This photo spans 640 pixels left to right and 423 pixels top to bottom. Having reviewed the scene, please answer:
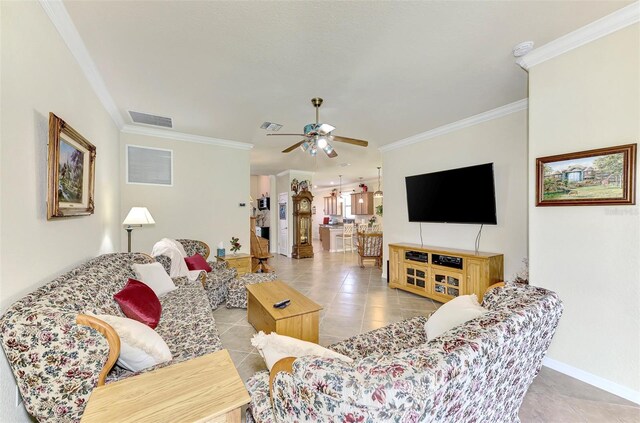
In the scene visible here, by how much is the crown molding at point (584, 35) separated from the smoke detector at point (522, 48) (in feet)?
0.21

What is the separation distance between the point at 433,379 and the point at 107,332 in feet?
5.02

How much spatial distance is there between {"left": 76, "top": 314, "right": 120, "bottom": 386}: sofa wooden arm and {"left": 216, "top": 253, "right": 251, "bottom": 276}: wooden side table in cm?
324

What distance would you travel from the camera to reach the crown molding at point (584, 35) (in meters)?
1.83

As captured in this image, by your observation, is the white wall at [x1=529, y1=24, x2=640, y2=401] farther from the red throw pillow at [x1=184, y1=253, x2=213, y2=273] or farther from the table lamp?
the table lamp

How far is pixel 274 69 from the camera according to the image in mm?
2479

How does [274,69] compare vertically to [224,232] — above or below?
above

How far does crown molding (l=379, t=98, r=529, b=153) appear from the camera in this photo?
3.33 m

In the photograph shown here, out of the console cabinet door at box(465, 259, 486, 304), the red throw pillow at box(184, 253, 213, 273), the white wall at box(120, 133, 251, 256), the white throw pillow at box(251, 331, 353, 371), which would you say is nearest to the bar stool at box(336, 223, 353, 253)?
the white wall at box(120, 133, 251, 256)

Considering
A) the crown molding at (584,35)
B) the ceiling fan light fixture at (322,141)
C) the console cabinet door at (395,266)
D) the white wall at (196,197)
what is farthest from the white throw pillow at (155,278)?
the crown molding at (584,35)

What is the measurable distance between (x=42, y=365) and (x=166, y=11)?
7.14 ft

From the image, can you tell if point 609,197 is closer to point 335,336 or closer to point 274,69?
point 335,336

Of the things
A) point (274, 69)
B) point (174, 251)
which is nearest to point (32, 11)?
point (274, 69)

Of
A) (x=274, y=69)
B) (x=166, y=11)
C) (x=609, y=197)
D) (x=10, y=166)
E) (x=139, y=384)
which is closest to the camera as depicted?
(x=139, y=384)

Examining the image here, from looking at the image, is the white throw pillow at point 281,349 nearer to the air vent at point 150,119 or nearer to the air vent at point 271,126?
the air vent at point 271,126
